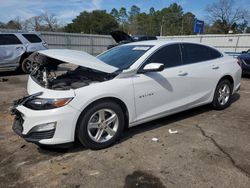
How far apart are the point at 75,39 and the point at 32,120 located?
21.3 m

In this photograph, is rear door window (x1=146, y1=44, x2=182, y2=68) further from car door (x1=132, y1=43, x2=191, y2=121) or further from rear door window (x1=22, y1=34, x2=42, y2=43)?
rear door window (x1=22, y1=34, x2=42, y2=43)

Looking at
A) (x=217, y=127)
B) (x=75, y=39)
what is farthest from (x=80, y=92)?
(x=75, y=39)

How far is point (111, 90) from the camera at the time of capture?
3.82 metres

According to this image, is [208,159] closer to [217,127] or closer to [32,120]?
[217,127]

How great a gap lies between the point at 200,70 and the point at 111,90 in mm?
2137

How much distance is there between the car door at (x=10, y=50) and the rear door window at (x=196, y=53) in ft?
28.2

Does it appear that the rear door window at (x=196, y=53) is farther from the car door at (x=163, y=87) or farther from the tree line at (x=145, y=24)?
the tree line at (x=145, y=24)

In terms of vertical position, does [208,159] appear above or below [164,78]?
below

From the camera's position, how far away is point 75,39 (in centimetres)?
2389

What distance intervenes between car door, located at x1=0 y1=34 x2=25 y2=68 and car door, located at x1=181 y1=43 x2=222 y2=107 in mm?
8627

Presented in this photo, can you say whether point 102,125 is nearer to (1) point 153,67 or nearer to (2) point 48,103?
(2) point 48,103

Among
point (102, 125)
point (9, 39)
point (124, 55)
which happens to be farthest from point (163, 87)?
point (9, 39)

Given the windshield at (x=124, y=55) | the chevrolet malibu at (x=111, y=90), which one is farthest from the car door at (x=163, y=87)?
the windshield at (x=124, y=55)

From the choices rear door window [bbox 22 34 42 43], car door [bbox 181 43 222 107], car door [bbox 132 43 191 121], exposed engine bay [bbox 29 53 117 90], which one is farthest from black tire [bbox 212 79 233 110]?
rear door window [bbox 22 34 42 43]
